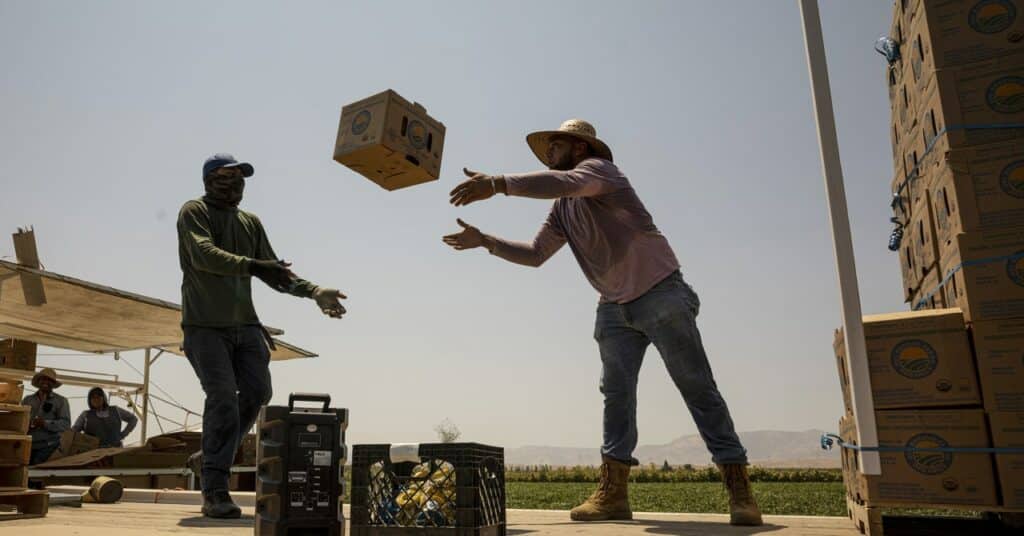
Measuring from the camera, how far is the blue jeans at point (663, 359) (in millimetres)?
3920

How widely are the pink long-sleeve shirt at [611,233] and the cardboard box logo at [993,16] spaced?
1.88 metres

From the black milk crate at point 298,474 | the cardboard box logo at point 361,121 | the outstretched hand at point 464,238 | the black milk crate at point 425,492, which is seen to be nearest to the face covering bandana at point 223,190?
the cardboard box logo at point 361,121

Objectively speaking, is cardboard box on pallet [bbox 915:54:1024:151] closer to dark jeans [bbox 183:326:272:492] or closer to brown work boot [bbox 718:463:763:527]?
brown work boot [bbox 718:463:763:527]

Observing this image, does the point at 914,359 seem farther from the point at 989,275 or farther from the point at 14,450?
the point at 14,450

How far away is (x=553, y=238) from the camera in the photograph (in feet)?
15.7

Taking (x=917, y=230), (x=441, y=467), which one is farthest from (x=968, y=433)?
(x=441, y=467)

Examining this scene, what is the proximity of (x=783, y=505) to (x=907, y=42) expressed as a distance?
14.2 feet

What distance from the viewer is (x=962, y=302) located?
11.1 feet

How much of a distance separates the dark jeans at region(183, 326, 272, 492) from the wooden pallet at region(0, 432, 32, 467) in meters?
1.09

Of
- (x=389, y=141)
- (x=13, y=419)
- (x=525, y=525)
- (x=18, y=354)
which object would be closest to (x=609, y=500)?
(x=525, y=525)

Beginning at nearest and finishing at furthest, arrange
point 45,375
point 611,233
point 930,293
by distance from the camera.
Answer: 1. point 930,293
2. point 611,233
3. point 45,375

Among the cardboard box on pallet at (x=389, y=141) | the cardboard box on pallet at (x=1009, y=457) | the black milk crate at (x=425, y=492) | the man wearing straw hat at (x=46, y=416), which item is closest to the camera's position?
the black milk crate at (x=425, y=492)

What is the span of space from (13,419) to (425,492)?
3.41 meters

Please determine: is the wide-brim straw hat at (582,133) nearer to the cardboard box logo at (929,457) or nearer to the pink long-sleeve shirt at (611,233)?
the pink long-sleeve shirt at (611,233)
